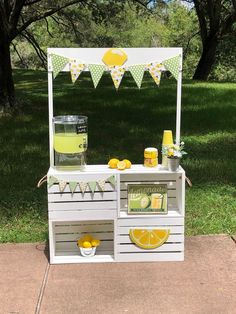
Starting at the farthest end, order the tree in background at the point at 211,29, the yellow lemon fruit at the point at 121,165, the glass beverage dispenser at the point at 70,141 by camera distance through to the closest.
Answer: the tree in background at the point at 211,29, the yellow lemon fruit at the point at 121,165, the glass beverage dispenser at the point at 70,141

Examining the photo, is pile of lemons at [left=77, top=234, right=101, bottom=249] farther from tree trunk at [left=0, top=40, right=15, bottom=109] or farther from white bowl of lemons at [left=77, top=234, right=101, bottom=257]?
tree trunk at [left=0, top=40, right=15, bottom=109]

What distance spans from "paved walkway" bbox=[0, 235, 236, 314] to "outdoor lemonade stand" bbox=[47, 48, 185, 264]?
4.8 inches

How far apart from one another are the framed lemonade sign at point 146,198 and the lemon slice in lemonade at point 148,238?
0.49 feet

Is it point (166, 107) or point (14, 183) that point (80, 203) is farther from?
point (166, 107)

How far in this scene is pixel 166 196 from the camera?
404 centimetres

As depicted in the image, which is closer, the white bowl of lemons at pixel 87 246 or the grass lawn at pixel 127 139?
the white bowl of lemons at pixel 87 246

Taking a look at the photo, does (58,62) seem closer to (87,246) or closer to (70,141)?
(70,141)

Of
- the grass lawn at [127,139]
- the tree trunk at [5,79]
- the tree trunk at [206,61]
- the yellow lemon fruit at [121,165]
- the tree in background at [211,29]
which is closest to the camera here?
the yellow lemon fruit at [121,165]

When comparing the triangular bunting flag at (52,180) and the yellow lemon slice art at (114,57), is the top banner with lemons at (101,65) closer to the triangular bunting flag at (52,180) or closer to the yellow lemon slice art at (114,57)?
the yellow lemon slice art at (114,57)

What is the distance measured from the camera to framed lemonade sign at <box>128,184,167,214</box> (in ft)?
13.2

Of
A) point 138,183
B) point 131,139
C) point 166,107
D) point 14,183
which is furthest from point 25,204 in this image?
point 166,107

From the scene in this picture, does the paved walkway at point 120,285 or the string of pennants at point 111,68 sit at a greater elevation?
the string of pennants at point 111,68

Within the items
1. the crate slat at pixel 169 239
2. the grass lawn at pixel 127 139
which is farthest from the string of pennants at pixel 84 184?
the grass lawn at pixel 127 139

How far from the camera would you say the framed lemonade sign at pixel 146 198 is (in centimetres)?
402
